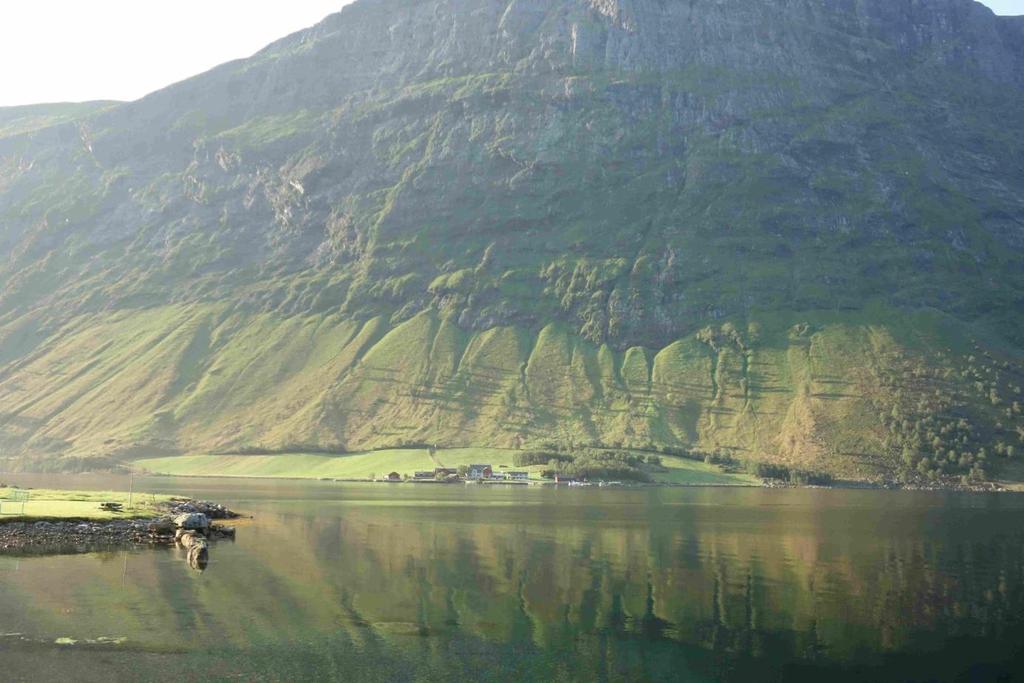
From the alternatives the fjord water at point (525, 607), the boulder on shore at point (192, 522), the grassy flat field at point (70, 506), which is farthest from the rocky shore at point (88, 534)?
the fjord water at point (525, 607)

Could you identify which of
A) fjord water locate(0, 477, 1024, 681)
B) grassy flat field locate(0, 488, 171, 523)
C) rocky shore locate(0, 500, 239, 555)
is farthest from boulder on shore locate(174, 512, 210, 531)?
grassy flat field locate(0, 488, 171, 523)

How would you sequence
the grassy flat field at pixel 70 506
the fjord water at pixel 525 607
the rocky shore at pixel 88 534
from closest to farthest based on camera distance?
the fjord water at pixel 525 607 < the rocky shore at pixel 88 534 < the grassy flat field at pixel 70 506

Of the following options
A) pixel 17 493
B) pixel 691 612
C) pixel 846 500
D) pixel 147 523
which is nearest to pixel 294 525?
pixel 147 523

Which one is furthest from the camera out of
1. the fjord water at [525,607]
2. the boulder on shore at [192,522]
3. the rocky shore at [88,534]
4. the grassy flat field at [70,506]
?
the boulder on shore at [192,522]

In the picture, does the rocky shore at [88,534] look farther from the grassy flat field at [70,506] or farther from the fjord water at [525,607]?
the fjord water at [525,607]

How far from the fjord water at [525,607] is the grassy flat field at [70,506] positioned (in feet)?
41.4

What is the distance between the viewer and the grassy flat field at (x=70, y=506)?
96.6 meters

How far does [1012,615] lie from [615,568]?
29.4 m

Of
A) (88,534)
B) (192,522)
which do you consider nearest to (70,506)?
(88,534)

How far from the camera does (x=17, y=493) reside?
115m

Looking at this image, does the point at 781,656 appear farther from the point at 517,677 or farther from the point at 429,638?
the point at 429,638

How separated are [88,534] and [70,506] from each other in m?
18.5

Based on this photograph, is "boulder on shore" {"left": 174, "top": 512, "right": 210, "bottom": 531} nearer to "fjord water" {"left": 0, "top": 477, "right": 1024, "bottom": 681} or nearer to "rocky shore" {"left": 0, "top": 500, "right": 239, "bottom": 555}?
"rocky shore" {"left": 0, "top": 500, "right": 239, "bottom": 555}

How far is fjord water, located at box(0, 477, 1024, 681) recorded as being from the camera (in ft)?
164
